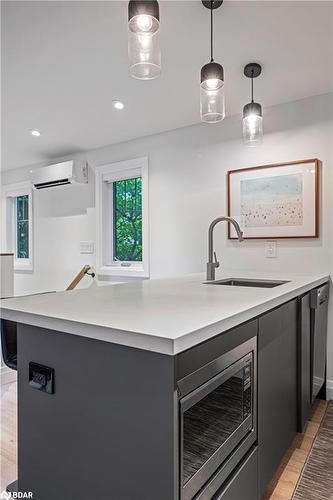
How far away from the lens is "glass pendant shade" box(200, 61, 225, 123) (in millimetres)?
1551

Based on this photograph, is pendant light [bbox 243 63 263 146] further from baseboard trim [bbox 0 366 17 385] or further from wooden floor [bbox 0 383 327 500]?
baseboard trim [bbox 0 366 17 385]

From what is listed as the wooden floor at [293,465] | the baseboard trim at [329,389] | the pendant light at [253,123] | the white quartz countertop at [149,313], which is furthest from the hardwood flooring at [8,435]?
the pendant light at [253,123]

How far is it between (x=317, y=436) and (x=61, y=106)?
10.2ft

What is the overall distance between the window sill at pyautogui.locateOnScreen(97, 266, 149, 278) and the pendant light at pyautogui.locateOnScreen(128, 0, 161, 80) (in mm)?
2470

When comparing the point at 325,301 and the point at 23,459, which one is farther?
the point at 325,301

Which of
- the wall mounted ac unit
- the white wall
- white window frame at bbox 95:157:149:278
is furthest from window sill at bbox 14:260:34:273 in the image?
white window frame at bbox 95:157:149:278

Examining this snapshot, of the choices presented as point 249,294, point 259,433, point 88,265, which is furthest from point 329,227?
point 88,265

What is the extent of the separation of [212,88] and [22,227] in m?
4.45

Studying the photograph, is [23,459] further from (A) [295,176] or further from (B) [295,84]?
(B) [295,84]

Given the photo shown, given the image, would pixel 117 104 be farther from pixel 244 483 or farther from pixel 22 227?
pixel 22 227

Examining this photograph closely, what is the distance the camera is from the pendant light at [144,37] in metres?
1.16

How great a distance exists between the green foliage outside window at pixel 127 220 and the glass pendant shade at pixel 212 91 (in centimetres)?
219

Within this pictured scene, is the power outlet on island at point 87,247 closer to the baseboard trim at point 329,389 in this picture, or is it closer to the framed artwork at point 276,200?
the framed artwork at point 276,200

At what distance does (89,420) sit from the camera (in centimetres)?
100
